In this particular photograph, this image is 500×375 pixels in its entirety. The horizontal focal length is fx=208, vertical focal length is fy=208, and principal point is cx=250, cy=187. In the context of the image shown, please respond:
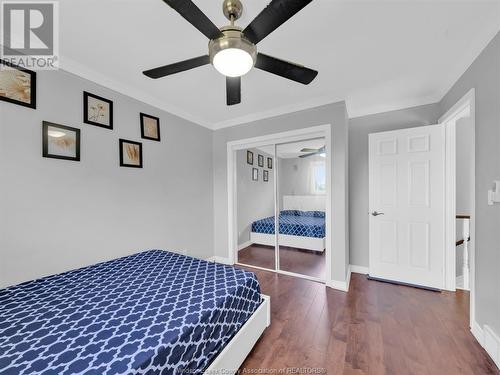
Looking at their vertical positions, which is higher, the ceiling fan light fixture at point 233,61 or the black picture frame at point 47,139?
the ceiling fan light fixture at point 233,61

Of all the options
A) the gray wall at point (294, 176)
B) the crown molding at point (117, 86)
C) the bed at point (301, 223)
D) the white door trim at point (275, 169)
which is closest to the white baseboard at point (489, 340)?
the white door trim at point (275, 169)

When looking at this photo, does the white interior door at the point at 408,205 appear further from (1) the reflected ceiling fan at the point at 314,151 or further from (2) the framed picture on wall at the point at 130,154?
(2) the framed picture on wall at the point at 130,154

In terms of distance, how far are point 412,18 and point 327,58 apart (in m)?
0.62

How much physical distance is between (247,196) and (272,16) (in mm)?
2884

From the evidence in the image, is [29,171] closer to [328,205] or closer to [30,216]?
[30,216]

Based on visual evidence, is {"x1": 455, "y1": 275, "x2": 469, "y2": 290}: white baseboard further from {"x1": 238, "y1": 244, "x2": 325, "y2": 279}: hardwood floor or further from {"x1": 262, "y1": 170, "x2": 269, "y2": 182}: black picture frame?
{"x1": 262, "y1": 170, "x2": 269, "y2": 182}: black picture frame

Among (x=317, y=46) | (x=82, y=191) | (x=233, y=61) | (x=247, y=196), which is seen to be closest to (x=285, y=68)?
(x=233, y=61)

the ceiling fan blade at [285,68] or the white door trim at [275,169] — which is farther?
the white door trim at [275,169]

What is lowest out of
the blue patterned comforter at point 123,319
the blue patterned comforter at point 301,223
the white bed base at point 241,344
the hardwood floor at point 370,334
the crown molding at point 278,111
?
the hardwood floor at point 370,334

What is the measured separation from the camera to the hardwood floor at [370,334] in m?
1.46

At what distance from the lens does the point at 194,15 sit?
3.34ft

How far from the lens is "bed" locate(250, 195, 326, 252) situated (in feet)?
10.4

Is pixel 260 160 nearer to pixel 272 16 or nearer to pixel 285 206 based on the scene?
pixel 285 206

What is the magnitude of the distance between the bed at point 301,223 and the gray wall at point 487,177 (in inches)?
63.5
